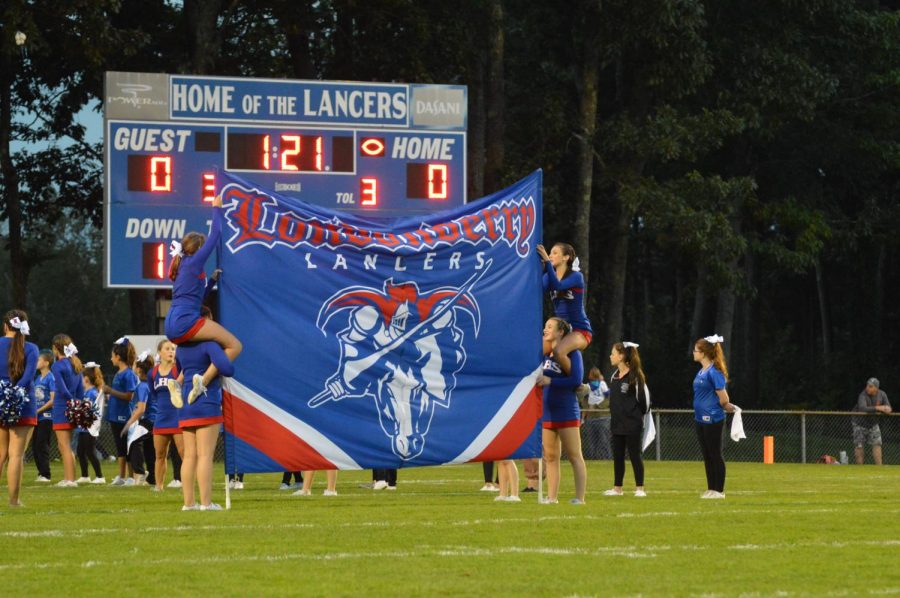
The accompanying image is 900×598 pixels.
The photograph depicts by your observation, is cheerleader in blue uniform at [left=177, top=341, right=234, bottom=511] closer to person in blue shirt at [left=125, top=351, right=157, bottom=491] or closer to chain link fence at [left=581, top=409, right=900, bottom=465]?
person in blue shirt at [left=125, top=351, right=157, bottom=491]

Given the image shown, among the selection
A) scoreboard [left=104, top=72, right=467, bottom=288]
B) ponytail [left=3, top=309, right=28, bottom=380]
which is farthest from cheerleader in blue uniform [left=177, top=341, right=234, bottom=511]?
scoreboard [left=104, top=72, right=467, bottom=288]

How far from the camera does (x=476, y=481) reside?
75.5 ft

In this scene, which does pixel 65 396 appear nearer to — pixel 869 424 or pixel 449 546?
pixel 449 546

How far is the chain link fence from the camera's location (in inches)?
1342

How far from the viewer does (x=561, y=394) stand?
16219 mm

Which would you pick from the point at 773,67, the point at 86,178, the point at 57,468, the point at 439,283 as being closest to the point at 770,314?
the point at 773,67

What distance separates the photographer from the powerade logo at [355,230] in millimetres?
15688

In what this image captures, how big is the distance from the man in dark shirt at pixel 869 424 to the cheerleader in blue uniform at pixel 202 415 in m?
20.6

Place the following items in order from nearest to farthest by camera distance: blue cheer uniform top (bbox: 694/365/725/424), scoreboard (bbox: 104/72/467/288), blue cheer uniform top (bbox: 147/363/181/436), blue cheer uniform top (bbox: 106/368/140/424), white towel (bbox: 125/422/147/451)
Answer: blue cheer uniform top (bbox: 694/365/725/424)
blue cheer uniform top (bbox: 147/363/181/436)
white towel (bbox: 125/422/147/451)
blue cheer uniform top (bbox: 106/368/140/424)
scoreboard (bbox: 104/72/467/288)

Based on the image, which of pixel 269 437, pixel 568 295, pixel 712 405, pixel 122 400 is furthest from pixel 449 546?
pixel 122 400

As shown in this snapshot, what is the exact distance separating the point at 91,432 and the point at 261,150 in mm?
7299

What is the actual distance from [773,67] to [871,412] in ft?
43.4

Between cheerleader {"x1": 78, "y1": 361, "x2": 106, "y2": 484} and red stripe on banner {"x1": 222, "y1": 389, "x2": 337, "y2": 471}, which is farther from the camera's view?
cheerleader {"x1": 78, "y1": 361, "x2": 106, "y2": 484}

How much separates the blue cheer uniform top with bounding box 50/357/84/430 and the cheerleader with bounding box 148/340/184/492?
4.16ft
